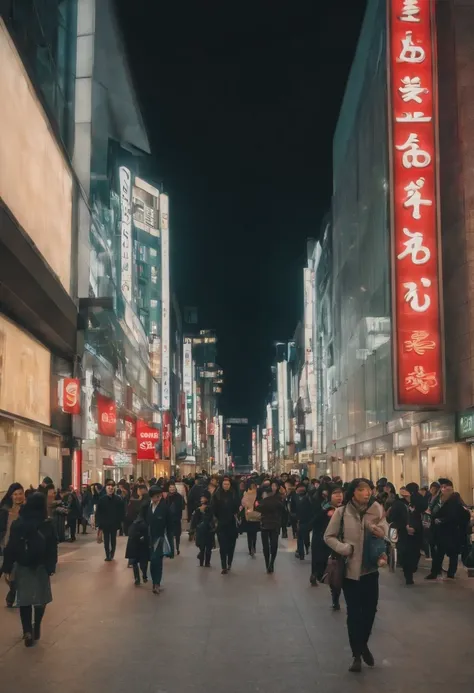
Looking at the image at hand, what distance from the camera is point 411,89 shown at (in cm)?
2564

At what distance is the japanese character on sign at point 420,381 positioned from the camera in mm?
25828

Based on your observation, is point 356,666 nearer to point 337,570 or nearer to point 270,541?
point 337,570

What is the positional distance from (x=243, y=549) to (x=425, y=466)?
8089 millimetres

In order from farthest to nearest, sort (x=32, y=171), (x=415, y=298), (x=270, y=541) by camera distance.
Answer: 1. (x=415, y=298)
2. (x=32, y=171)
3. (x=270, y=541)

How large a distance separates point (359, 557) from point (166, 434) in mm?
69748

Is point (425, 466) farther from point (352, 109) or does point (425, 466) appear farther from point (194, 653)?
point (352, 109)

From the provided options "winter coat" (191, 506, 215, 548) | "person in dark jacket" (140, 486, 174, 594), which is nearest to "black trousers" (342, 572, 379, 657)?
"person in dark jacket" (140, 486, 174, 594)

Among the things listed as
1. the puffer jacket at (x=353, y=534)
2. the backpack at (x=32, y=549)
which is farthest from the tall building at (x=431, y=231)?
the backpack at (x=32, y=549)

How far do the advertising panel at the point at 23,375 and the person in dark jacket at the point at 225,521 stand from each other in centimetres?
689

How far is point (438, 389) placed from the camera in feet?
84.6

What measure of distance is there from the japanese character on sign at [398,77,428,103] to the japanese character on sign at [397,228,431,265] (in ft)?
12.8

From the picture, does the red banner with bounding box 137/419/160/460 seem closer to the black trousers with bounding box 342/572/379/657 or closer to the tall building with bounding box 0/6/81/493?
the tall building with bounding box 0/6/81/493

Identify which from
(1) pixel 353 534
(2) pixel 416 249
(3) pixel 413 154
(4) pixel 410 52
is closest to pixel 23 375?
(2) pixel 416 249

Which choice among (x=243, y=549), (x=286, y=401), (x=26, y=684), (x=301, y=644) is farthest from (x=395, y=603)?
(x=286, y=401)
